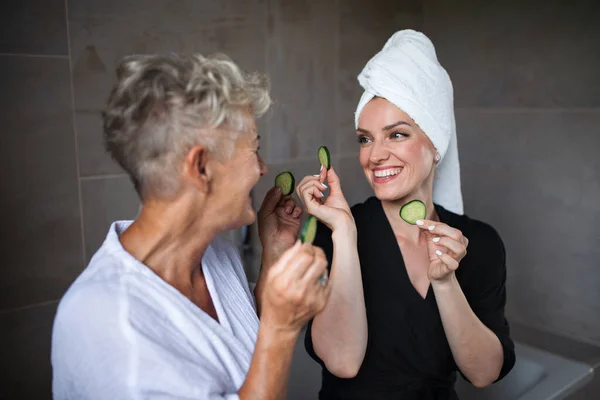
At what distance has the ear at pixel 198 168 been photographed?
0.78m

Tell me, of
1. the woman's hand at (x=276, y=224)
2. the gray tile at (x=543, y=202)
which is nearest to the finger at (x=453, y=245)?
the woman's hand at (x=276, y=224)

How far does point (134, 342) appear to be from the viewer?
2.33 feet

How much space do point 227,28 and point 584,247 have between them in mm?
1462

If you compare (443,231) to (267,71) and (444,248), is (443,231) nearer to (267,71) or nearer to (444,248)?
(444,248)

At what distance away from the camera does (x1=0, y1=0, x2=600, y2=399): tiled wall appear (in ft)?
4.60

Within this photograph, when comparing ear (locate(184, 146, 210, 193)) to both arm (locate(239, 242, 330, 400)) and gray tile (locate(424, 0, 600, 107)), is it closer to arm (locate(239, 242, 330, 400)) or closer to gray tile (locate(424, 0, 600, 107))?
arm (locate(239, 242, 330, 400))

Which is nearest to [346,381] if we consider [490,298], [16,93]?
[490,298]

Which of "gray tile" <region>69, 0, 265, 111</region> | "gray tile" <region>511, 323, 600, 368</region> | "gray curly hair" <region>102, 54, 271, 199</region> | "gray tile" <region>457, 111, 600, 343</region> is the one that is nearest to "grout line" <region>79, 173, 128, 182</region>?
"gray tile" <region>69, 0, 265, 111</region>

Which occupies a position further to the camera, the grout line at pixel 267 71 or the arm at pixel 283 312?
the grout line at pixel 267 71

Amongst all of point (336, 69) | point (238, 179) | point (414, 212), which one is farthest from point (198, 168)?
point (336, 69)

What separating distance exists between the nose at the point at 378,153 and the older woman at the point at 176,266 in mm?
368

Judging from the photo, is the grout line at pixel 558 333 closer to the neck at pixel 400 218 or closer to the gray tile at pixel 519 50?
the gray tile at pixel 519 50

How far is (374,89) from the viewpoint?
118 centimetres

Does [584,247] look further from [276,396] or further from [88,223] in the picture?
[88,223]
